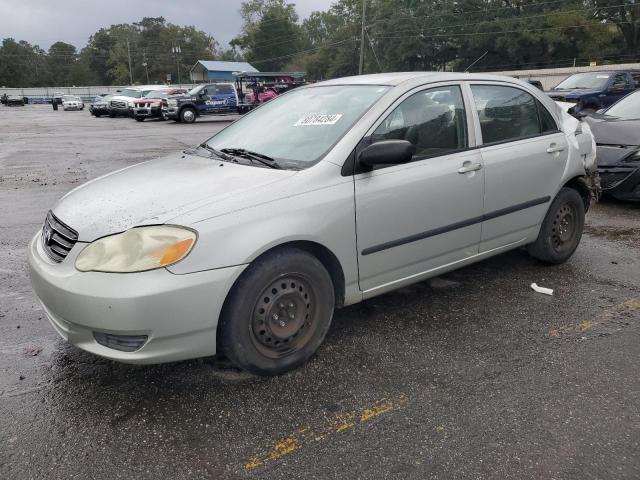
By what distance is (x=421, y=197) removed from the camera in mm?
3422

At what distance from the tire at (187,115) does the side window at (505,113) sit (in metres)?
22.1

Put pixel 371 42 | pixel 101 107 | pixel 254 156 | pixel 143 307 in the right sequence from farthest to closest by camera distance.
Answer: pixel 371 42 → pixel 101 107 → pixel 254 156 → pixel 143 307

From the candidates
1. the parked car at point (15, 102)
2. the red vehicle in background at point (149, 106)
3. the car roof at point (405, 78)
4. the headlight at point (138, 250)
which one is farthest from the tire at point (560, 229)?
the parked car at point (15, 102)

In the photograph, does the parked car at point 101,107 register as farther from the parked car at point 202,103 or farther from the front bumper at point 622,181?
the front bumper at point 622,181

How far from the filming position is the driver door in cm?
322

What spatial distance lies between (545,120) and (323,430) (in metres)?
3.31

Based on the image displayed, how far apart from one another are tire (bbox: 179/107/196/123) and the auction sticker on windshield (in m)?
22.3

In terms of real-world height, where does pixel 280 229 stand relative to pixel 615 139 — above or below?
below

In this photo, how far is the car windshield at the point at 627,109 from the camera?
763 centimetres

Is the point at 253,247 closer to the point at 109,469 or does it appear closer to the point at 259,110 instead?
the point at 109,469

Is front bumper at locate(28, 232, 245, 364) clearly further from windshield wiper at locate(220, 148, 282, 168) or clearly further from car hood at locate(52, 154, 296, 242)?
windshield wiper at locate(220, 148, 282, 168)

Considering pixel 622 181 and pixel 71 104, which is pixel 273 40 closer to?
pixel 71 104

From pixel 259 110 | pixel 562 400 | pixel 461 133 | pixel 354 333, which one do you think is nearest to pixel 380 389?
pixel 354 333

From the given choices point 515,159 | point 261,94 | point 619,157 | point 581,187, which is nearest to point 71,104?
point 261,94
